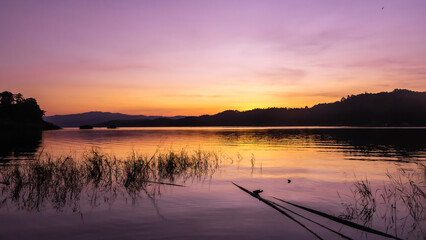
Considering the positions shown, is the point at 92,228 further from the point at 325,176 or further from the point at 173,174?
the point at 325,176

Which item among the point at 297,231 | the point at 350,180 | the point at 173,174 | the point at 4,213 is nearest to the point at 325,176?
the point at 350,180

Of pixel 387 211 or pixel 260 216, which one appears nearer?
pixel 260 216

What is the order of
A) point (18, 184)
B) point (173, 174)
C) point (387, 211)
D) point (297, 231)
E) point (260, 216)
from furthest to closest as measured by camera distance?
point (173, 174) < point (18, 184) < point (387, 211) < point (260, 216) < point (297, 231)

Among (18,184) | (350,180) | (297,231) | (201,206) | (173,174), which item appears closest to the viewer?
(297,231)

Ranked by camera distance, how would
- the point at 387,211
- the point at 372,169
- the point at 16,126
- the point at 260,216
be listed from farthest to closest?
the point at 16,126
the point at 372,169
the point at 387,211
the point at 260,216

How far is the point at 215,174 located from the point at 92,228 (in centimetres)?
1391

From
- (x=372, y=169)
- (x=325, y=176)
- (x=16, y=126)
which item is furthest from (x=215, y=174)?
(x=16, y=126)

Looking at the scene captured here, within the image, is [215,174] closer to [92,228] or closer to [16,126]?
[92,228]

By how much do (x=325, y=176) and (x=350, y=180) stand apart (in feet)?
7.21

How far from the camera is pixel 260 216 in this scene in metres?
11.5

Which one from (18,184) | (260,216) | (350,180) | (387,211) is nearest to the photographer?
(260,216)

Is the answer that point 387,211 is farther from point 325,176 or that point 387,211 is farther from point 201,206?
point 325,176

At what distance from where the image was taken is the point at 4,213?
468 inches

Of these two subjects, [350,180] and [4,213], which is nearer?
[4,213]
